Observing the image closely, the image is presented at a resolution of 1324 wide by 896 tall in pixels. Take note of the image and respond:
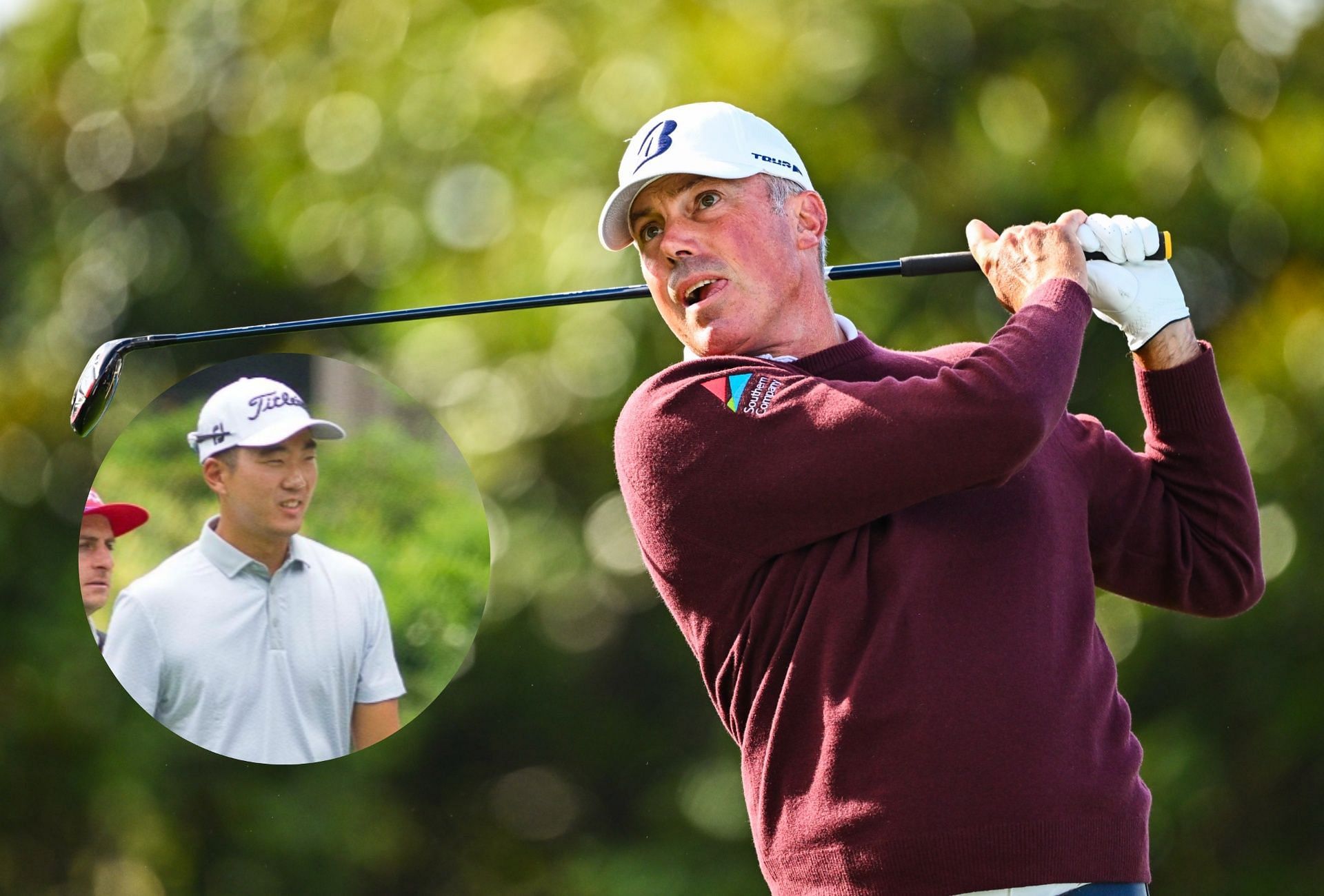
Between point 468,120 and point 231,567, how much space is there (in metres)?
5.31

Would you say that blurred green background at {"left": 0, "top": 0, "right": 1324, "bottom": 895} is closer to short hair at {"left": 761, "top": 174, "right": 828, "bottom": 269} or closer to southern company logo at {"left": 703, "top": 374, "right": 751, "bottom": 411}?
short hair at {"left": 761, "top": 174, "right": 828, "bottom": 269}

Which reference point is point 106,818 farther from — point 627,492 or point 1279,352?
point 627,492

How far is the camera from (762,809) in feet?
6.86

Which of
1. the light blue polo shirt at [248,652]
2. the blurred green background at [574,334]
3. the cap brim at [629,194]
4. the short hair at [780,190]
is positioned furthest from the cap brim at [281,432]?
the blurred green background at [574,334]

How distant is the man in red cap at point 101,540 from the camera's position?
267 centimetres

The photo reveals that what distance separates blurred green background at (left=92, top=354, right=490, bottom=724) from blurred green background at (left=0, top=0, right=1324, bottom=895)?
10.9ft

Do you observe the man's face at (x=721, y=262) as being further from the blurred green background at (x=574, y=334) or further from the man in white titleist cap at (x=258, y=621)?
the blurred green background at (x=574, y=334)

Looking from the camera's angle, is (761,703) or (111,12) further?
(111,12)

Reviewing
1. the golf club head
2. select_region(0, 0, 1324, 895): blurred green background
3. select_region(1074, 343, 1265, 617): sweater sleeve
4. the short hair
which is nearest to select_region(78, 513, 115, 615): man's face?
the golf club head

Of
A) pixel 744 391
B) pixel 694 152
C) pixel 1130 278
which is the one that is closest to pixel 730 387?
pixel 744 391

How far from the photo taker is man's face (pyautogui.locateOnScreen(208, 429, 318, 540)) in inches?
102

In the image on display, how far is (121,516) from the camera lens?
2684mm

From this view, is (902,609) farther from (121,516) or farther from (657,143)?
(121,516)

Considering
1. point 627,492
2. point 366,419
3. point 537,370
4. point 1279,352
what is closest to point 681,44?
point 537,370
